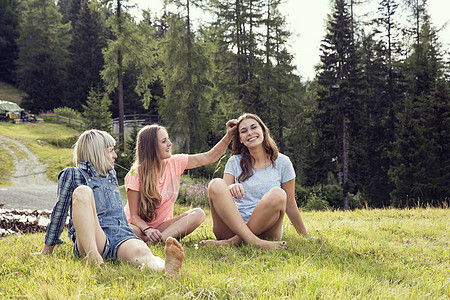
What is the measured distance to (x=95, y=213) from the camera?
9.88 feet

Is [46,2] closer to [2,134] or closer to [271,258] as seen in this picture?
[2,134]

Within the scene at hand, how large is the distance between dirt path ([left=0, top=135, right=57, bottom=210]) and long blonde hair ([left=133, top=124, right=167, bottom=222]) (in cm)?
639

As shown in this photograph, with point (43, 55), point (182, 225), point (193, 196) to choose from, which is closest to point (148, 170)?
point (182, 225)

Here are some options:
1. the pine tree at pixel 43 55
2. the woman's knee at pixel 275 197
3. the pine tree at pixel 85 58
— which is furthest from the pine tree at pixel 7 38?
the woman's knee at pixel 275 197

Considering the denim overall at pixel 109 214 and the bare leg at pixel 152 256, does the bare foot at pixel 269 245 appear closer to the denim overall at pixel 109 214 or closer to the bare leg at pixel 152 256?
the bare leg at pixel 152 256

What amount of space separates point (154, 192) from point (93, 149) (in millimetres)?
969

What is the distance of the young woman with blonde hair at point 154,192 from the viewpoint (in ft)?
13.1

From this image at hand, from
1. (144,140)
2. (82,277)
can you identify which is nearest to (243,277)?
(82,277)

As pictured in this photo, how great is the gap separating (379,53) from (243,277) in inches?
1126

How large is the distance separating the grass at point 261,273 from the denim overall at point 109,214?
231mm

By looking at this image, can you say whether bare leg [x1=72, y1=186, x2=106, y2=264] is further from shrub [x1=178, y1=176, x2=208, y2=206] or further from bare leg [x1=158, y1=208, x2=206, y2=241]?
shrub [x1=178, y1=176, x2=208, y2=206]

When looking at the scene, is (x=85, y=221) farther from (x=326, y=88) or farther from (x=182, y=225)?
(x=326, y=88)

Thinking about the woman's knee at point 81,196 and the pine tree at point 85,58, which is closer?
the woman's knee at point 81,196

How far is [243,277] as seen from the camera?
257 centimetres
